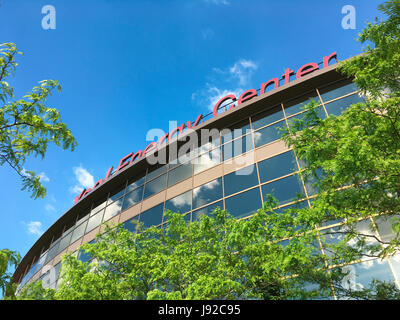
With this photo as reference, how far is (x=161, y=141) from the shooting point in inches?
829

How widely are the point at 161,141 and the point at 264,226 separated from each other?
14.2m

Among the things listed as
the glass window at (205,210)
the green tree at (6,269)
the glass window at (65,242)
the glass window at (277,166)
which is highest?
the glass window at (65,242)

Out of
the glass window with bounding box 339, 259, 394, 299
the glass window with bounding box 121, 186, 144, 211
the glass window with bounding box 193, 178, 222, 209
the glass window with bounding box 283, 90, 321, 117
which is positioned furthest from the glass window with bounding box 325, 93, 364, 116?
the glass window with bounding box 121, 186, 144, 211

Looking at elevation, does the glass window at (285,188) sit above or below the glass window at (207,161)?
below

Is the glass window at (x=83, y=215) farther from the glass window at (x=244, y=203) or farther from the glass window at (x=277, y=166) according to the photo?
the glass window at (x=277, y=166)

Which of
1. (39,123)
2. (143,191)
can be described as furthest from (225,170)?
(39,123)

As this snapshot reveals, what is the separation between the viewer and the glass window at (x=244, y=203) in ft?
45.2

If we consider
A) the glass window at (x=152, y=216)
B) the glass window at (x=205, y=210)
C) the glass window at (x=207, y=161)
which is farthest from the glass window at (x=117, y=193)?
the glass window at (x=205, y=210)

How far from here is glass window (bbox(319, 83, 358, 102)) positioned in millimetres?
14838

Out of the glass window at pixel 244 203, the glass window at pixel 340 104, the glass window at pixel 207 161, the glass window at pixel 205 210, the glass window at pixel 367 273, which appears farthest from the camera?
the glass window at pixel 207 161

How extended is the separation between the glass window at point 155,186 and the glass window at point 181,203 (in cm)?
172

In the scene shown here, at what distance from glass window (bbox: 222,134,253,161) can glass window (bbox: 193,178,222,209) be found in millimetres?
1791

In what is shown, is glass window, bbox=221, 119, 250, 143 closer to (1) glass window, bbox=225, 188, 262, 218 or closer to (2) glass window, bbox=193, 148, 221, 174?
(2) glass window, bbox=193, 148, 221, 174
